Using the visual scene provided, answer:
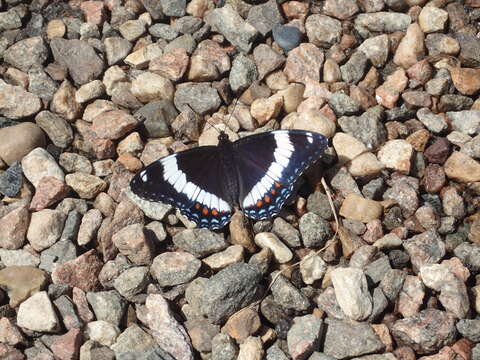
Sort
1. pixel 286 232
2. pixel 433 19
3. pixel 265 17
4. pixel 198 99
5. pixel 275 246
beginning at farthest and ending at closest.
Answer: pixel 265 17 < pixel 433 19 < pixel 198 99 < pixel 286 232 < pixel 275 246

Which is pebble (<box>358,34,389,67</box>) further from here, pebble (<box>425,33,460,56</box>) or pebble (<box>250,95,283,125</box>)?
pebble (<box>250,95,283,125</box>)

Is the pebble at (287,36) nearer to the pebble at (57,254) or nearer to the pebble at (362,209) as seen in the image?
the pebble at (362,209)

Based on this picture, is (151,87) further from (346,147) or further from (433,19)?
(433,19)

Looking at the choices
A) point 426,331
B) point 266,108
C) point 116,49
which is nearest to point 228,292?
point 426,331

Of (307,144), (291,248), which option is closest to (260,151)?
(307,144)

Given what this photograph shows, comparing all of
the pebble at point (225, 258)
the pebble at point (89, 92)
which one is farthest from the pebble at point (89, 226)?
→ the pebble at point (89, 92)

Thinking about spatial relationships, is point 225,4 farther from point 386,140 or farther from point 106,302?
point 106,302
